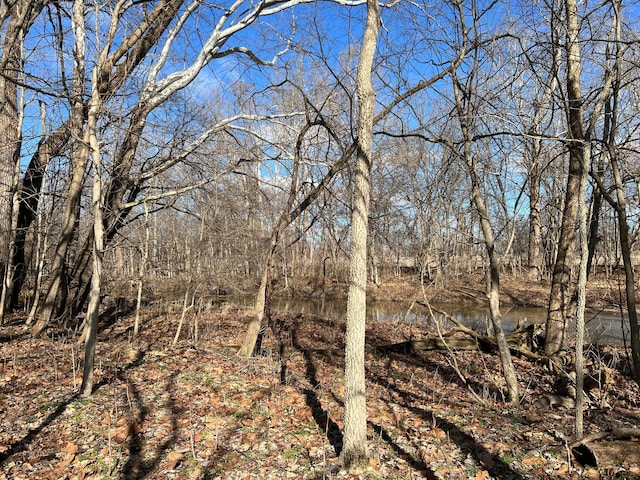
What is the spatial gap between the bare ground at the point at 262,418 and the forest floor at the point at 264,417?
19mm

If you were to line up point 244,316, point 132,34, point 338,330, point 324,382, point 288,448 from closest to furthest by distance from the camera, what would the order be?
point 288,448 < point 324,382 < point 132,34 < point 338,330 < point 244,316

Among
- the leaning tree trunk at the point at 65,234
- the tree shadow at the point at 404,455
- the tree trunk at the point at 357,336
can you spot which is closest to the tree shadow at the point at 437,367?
the tree shadow at the point at 404,455

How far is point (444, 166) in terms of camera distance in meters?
7.20

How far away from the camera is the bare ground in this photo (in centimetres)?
396

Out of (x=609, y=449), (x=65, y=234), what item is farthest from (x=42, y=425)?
(x=609, y=449)

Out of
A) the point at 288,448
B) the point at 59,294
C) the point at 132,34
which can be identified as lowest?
the point at 288,448

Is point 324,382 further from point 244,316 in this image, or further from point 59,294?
point 244,316

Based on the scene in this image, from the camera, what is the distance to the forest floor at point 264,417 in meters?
3.96

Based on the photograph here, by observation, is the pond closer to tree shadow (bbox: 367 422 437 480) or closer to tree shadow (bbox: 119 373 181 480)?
tree shadow (bbox: 367 422 437 480)

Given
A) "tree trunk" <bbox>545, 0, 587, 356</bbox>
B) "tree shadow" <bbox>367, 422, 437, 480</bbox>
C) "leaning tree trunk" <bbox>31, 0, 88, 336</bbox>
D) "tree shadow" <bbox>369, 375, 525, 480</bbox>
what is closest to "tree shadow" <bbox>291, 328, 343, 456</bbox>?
"tree shadow" <bbox>367, 422, 437, 480</bbox>

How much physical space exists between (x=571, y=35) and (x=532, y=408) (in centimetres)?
495

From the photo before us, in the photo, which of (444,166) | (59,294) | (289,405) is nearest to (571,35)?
(444,166)

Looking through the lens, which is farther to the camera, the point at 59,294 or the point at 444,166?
the point at 59,294

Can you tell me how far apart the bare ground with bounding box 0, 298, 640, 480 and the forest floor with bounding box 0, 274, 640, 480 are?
0.06ft
